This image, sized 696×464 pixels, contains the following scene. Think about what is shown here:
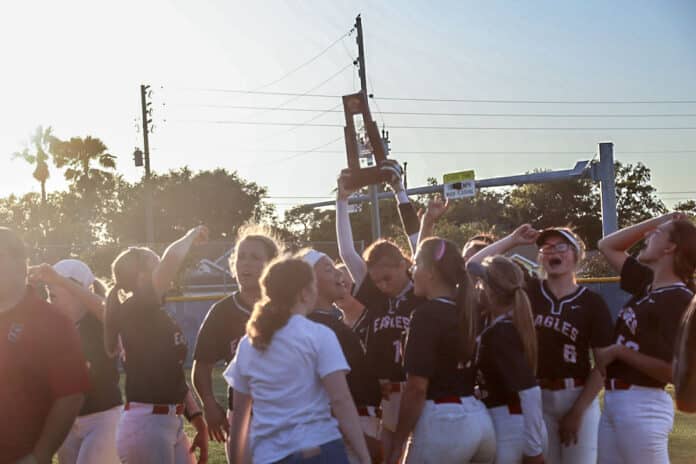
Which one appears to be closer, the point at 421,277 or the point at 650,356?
the point at 421,277

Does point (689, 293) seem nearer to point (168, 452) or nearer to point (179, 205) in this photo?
point (168, 452)

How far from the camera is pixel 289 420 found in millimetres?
4340

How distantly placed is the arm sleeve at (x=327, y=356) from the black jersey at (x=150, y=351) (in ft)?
6.32

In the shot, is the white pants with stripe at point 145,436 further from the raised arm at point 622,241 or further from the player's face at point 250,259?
the raised arm at point 622,241

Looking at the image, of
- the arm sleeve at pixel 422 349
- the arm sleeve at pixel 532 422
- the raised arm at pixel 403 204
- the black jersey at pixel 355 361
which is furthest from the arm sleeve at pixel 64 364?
the raised arm at pixel 403 204

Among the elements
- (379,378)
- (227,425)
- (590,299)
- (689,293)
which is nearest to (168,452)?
(227,425)

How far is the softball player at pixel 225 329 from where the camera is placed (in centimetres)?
581

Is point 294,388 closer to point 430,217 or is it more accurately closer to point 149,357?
point 149,357

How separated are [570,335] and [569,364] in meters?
0.18

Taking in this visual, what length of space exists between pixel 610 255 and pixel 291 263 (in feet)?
8.45

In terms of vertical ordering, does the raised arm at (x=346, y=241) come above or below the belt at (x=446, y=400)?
above

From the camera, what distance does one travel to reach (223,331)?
598cm

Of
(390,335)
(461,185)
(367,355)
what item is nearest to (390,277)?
(390,335)

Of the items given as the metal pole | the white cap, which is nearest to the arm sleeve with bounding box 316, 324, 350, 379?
the white cap
